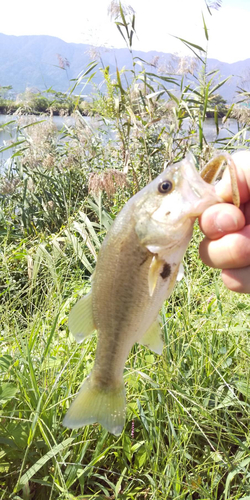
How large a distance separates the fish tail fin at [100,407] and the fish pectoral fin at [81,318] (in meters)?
0.20

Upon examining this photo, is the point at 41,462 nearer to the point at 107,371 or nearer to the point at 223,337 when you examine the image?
the point at 107,371

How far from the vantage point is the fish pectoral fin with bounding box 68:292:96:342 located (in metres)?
1.40

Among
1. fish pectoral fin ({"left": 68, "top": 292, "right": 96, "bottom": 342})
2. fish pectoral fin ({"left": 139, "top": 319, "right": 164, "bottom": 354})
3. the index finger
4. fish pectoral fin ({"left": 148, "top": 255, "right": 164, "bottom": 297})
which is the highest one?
the index finger

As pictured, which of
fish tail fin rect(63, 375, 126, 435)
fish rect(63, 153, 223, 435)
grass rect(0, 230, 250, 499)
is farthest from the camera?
grass rect(0, 230, 250, 499)

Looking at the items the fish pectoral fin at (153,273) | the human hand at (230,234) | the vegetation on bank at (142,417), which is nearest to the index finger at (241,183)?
the human hand at (230,234)

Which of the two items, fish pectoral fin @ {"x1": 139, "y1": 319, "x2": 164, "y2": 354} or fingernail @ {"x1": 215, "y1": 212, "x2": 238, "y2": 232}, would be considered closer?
fingernail @ {"x1": 215, "y1": 212, "x2": 238, "y2": 232}

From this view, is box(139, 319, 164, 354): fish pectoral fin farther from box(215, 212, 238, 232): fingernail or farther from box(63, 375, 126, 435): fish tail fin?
box(215, 212, 238, 232): fingernail

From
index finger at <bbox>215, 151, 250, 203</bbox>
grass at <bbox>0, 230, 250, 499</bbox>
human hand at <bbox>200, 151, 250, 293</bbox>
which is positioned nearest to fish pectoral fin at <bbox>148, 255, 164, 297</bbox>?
human hand at <bbox>200, 151, 250, 293</bbox>

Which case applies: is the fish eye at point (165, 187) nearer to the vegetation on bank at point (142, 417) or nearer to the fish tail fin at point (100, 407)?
the fish tail fin at point (100, 407)

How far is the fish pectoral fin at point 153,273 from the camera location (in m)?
1.25

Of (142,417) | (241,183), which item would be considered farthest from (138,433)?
(241,183)

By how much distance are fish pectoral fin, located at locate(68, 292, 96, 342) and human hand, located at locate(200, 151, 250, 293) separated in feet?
1.57

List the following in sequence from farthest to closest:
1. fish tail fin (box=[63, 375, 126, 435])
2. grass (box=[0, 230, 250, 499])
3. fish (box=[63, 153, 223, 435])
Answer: grass (box=[0, 230, 250, 499])
fish tail fin (box=[63, 375, 126, 435])
fish (box=[63, 153, 223, 435])

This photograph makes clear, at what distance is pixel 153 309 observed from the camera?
1.32 m
